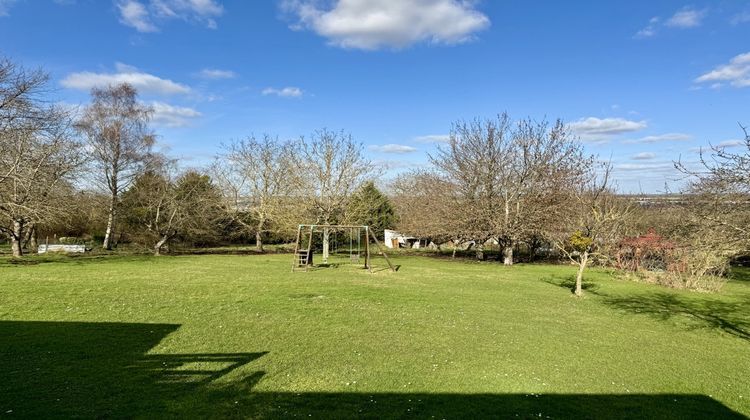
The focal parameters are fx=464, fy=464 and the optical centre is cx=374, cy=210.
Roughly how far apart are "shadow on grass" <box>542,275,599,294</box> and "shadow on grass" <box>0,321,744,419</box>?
1194 centimetres

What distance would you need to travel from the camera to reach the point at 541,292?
1630cm

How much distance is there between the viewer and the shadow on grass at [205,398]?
16.9 feet

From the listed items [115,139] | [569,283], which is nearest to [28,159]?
[115,139]

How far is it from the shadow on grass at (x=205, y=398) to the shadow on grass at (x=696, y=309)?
6.97 meters

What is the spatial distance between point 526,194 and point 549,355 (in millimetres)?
21251

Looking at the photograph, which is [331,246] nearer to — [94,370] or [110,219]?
[110,219]

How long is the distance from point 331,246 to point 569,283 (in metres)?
22.2

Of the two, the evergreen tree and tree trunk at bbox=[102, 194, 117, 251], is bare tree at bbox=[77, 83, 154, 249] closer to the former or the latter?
tree trunk at bbox=[102, 194, 117, 251]

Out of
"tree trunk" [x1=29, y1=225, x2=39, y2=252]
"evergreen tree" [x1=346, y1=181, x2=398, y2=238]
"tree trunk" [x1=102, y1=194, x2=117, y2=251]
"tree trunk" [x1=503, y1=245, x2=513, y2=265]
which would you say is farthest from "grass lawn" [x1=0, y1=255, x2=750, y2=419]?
"tree trunk" [x1=29, y1=225, x2=39, y2=252]

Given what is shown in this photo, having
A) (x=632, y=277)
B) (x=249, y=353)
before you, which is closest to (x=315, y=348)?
(x=249, y=353)

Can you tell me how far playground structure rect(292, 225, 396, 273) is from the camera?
2212cm

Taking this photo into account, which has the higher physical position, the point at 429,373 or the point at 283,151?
the point at 283,151

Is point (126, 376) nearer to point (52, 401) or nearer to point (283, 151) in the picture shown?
point (52, 401)

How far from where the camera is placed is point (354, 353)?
772 centimetres
